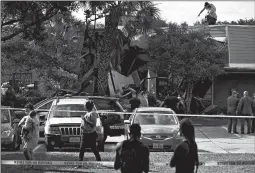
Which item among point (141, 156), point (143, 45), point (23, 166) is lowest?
point (23, 166)

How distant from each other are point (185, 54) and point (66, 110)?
1175 centimetres

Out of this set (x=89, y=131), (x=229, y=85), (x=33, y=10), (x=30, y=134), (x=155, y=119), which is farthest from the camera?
(x=229, y=85)

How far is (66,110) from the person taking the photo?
59.3 feet

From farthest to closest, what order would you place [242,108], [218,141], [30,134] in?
[242,108], [218,141], [30,134]

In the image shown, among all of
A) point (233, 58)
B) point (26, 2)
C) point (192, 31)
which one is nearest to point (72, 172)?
point (26, 2)

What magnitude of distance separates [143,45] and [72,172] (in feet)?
60.9

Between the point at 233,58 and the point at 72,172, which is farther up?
the point at 233,58

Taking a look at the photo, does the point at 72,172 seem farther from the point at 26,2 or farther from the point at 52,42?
the point at 52,42

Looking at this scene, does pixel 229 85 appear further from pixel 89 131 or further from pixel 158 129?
pixel 89 131

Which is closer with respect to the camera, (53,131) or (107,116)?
(53,131)

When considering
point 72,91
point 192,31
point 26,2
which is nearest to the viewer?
point 26,2

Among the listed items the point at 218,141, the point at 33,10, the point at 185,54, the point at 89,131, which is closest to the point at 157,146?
the point at 89,131

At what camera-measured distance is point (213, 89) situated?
110 ft

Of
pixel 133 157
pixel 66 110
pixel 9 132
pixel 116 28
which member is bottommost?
pixel 9 132
